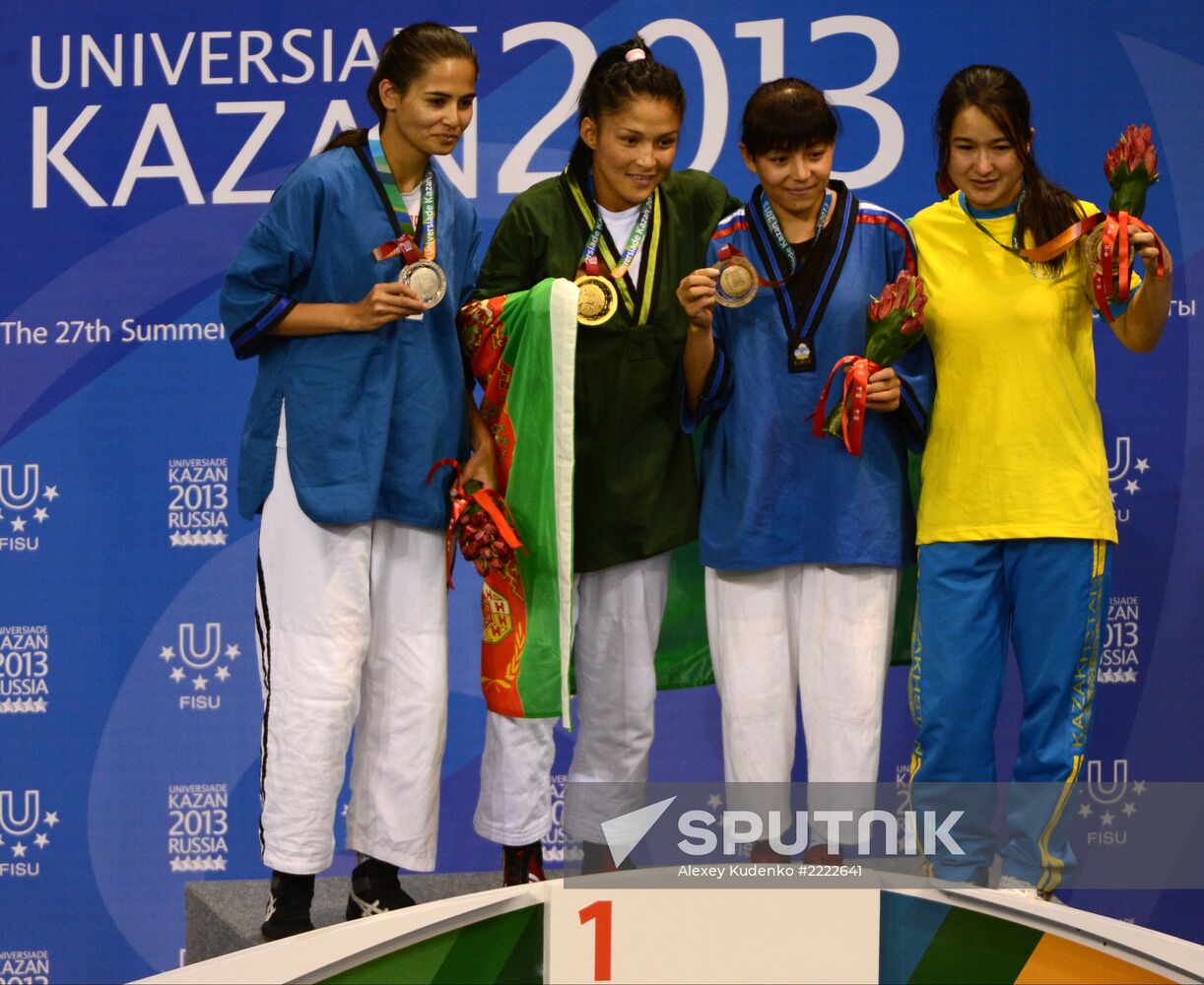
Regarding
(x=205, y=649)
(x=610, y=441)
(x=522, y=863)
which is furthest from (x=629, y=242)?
(x=205, y=649)

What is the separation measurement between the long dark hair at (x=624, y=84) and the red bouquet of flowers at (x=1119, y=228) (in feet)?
2.59

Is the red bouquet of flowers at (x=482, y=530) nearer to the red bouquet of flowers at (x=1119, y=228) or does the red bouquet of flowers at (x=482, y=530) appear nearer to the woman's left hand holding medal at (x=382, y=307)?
the woman's left hand holding medal at (x=382, y=307)

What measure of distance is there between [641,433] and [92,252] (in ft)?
6.06

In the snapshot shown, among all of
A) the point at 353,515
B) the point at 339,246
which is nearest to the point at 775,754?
the point at 353,515

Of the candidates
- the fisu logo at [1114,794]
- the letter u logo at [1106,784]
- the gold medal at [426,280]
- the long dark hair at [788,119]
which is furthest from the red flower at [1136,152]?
the letter u logo at [1106,784]

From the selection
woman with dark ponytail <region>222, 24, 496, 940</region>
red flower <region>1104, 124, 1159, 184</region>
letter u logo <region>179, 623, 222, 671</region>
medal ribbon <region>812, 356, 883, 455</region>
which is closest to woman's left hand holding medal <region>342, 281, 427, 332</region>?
woman with dark ponytail <region>222, 24, 496, 940</region>

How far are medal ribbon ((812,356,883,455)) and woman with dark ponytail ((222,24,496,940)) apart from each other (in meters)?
0.67

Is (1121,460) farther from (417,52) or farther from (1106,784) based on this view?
(417,52)

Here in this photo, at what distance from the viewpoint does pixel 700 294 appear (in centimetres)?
305

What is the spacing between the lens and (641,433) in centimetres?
329

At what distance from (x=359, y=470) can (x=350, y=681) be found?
1.32 ft

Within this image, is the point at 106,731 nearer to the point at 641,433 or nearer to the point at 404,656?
the point at 404,656

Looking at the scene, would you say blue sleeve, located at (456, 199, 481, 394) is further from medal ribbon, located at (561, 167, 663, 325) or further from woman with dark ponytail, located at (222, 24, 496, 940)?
medal ribbon, located at (561, 167, 663, 325)

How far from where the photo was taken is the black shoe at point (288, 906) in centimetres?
309
